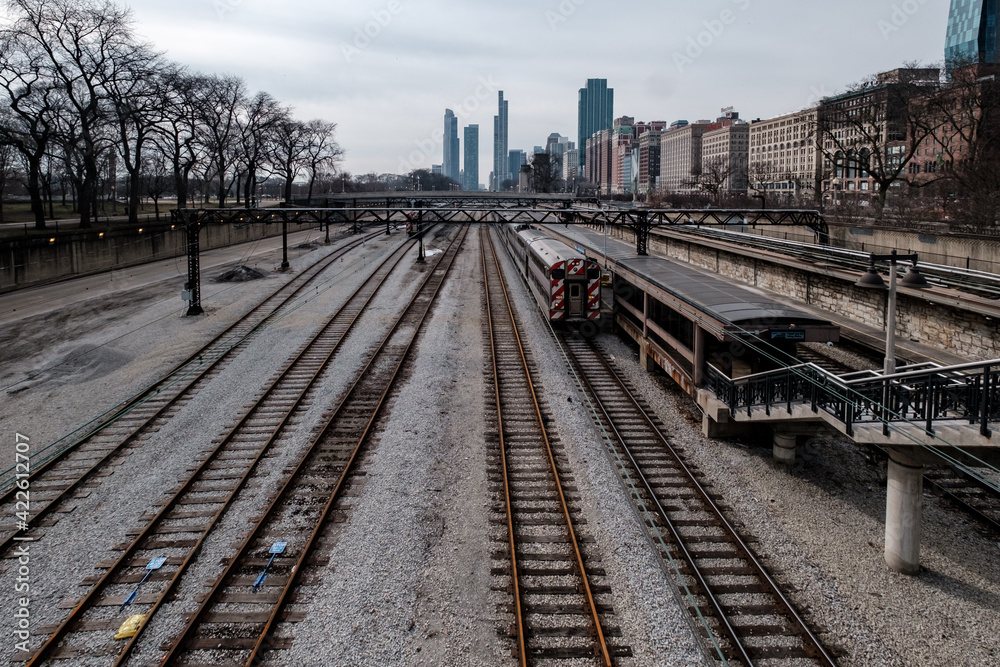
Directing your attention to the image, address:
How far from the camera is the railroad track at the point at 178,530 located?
Result: 8445 millimetres

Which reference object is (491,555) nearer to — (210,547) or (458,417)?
(210,547)

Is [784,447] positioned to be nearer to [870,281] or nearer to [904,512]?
[904,512]

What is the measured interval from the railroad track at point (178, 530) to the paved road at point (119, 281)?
19.0 m

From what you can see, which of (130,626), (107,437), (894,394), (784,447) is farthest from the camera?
(107,437)

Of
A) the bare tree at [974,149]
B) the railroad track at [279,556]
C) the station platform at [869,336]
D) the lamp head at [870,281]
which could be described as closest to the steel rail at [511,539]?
the railroad track at [279,556]

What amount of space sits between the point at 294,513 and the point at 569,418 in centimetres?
726

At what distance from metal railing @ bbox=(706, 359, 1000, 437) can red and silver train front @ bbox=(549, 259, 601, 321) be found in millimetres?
11897

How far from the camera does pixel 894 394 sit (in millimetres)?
9602

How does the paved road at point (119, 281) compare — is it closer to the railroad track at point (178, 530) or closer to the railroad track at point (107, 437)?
the railroad track at point (107, 437)

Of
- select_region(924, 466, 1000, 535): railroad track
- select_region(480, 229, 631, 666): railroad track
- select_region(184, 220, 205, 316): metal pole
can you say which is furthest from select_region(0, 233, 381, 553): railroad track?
select_region(924, 466, 1000, 535): railroad track

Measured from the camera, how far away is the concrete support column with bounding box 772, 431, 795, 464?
13352 mm

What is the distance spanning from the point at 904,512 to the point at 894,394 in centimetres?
175

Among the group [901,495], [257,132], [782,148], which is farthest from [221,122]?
[782,148]

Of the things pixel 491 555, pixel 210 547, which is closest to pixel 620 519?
pixel 491 555
